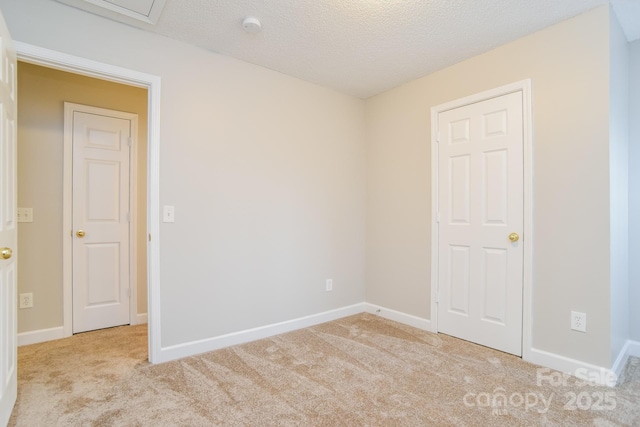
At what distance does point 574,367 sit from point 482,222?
44.9 inches

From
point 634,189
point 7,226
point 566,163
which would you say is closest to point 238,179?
point 7,226

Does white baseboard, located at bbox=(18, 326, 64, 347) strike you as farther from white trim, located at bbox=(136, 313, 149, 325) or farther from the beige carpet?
white trim, located at bbox=(136, 313, 149, 325)

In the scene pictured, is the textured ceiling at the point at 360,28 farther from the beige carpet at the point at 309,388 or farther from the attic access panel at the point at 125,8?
the beige carpet at the point at 309,388

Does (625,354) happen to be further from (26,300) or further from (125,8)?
(26,300)

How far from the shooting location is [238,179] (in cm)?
271

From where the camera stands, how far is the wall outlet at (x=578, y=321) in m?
2.08

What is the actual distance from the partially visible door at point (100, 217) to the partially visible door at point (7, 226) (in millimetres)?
1203

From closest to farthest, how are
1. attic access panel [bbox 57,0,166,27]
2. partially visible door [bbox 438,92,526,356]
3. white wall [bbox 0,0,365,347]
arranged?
attic access panel [bbox 57,0,166,27], white wall [bbox 0,0,365,347], partially visible door [bbox 438,92,526,356]

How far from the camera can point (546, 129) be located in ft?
7.42

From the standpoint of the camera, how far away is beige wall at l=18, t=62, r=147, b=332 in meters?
2.63

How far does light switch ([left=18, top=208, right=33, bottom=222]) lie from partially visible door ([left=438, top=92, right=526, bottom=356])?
11.7 ft

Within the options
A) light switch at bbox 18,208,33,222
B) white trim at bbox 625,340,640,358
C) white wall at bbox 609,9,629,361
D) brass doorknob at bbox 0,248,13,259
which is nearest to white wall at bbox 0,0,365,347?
brass doorknob at bbox 0,248,13,259

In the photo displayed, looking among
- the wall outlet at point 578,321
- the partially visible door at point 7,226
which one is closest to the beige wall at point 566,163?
the wall outlet at point 578,321

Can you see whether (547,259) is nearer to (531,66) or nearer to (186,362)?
(531,66)
